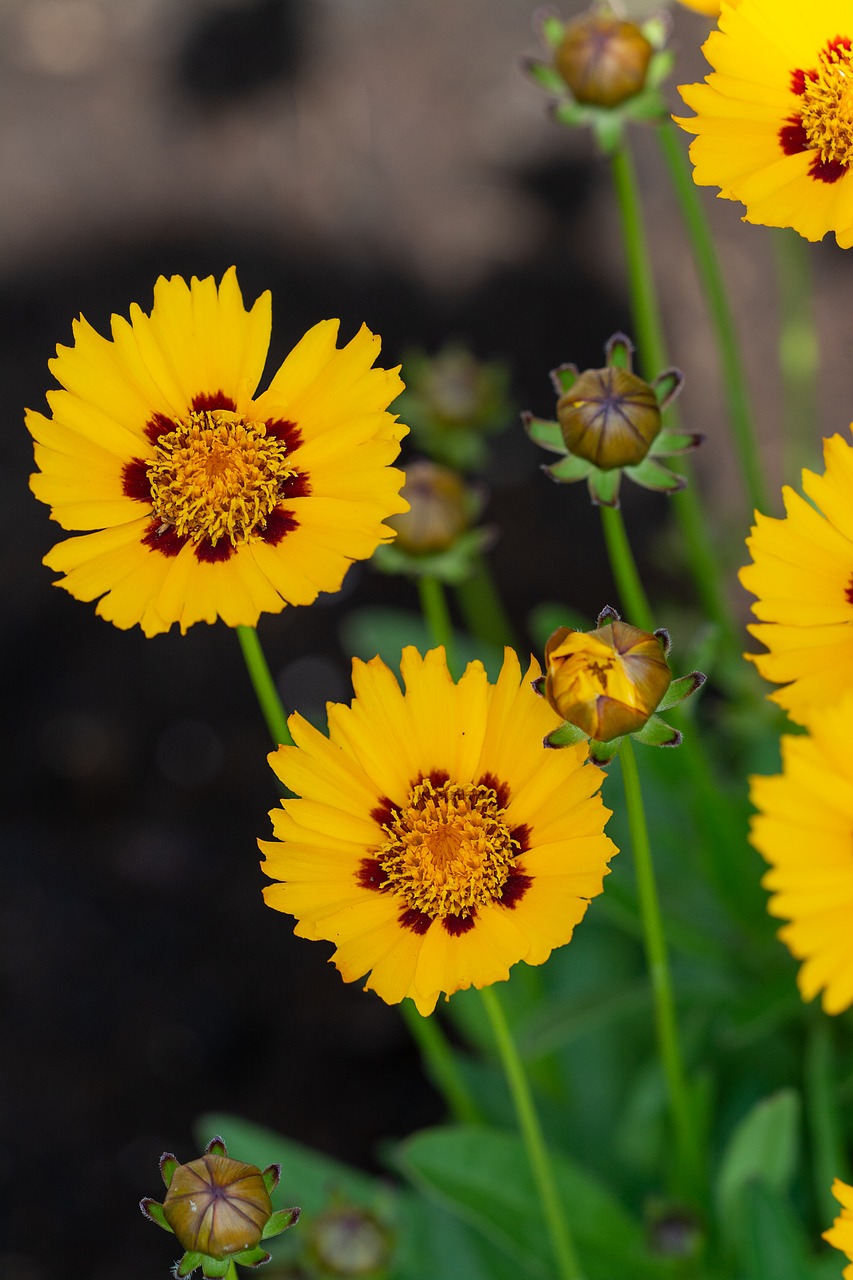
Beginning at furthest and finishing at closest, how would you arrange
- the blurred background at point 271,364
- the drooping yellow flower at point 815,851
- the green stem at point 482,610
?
the green stem at point 482,610 → the blurred background at point 271,364 → the drooping yellow flower at point 815,851

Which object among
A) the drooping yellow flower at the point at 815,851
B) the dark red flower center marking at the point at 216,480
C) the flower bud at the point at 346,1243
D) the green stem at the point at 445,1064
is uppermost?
the dark red flower center marking at the point at 216,480

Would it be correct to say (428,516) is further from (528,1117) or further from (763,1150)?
(763,1150)

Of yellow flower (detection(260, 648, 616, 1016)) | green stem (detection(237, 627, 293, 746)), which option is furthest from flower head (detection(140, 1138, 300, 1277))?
green stem (detection(237, 627, 293, 746))

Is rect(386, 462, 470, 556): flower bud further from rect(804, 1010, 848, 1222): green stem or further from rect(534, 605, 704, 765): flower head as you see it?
rect(804, 1010, 848, 1222): green stem

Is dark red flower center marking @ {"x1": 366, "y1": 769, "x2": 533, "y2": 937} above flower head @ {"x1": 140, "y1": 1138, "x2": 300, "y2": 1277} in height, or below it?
above

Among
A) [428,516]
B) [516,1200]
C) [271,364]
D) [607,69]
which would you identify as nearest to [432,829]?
[428,516]

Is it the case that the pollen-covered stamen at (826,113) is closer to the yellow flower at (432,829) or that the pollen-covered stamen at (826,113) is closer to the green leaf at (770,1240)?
the yellow flower at (432,829)

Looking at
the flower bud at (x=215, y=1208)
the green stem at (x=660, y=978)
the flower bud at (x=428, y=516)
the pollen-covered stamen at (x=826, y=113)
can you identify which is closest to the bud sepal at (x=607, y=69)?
the pollen-covered stamen at (x=826, y=113)
